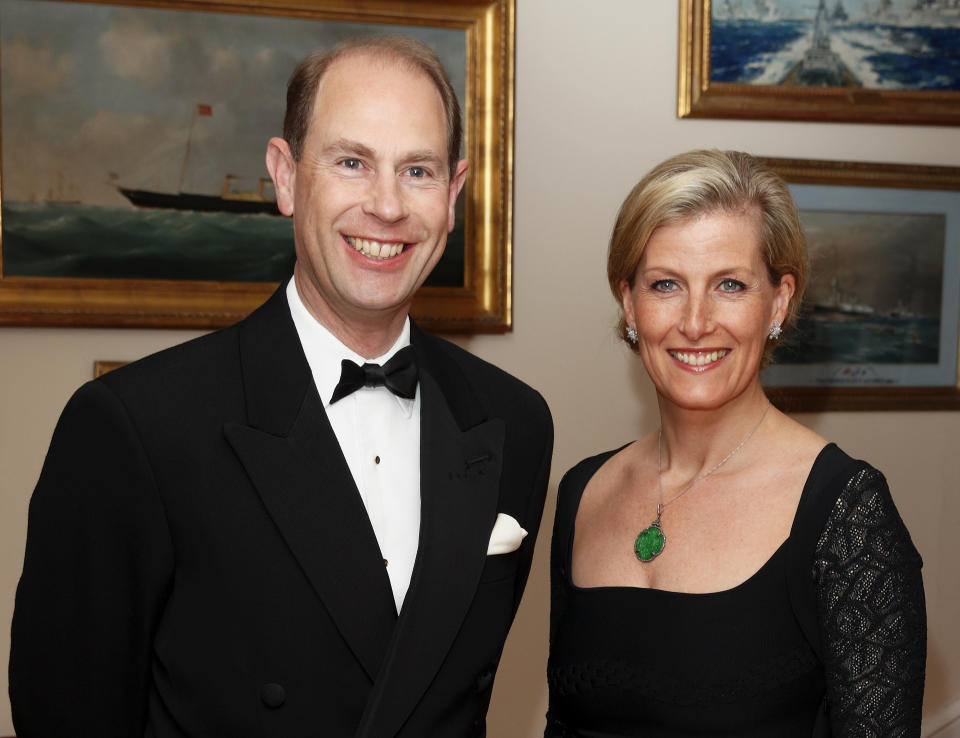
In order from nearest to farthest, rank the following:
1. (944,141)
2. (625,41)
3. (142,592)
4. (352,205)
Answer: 1. (142,592)
2. (352,205)
3. (625,41)
4. (944,141)

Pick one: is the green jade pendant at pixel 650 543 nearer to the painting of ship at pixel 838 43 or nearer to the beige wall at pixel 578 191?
the beige wall at pixel 578 191

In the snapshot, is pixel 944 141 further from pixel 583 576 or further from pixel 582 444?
pixel 583 576

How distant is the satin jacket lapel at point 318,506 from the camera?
69.9 inches

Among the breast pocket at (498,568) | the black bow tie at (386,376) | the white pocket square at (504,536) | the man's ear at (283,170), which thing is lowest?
the breast pocket at (498,568)

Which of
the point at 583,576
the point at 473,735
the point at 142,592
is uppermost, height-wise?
the point at 142,592

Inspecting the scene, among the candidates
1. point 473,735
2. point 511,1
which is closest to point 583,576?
point 473,735

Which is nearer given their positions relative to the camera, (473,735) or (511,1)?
(473,735)

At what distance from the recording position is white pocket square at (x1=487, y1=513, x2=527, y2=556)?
1999mm

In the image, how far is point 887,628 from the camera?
200cm

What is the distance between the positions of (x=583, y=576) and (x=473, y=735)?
54 cm

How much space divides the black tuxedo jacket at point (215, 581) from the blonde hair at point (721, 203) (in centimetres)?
84

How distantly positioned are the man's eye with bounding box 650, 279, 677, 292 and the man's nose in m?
0.68

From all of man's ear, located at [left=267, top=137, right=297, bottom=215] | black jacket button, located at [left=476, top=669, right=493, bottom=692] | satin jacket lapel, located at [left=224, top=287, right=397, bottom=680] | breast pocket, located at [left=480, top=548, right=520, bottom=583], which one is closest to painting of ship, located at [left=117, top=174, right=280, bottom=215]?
man's ear, located at [left=267, top=137, right=297, bottom=215]

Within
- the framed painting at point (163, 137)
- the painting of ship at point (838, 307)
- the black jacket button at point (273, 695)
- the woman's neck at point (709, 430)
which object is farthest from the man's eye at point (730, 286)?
the painting of ship at point (838, 307)
